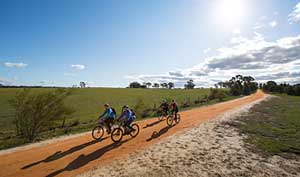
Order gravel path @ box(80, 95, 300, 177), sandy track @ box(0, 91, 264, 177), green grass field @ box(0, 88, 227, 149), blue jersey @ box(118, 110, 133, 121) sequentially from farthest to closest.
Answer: green grass field @ box(0, 88, 227, 149)
blue jersey @ box(118, 110, 133, 121)
sandy track @ box(0, 91, 264, 177)
gravel path @ box(80, 95, 300, 177)

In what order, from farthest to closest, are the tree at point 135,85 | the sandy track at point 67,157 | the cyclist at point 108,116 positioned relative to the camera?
the tree at point 135,85 < the cyclist at point 108,116 < the sandy track at point 67,157

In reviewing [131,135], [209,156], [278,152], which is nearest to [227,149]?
[209,156]

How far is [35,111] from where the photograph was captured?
17.5m

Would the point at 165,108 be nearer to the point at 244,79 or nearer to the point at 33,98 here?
the point at 33,98

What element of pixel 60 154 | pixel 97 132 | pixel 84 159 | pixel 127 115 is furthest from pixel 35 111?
pixel 84 159

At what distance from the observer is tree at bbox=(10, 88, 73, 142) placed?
56.3 ft

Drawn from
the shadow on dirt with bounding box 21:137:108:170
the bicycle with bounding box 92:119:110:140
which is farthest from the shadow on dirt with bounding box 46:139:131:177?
the bicycle with bounding box 92:119:110:140

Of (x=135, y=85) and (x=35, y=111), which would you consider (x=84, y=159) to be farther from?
(x=135, y=85)

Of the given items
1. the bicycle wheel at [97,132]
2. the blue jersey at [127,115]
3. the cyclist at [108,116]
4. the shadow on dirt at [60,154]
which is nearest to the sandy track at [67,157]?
the shadow on dirt at [60,154]

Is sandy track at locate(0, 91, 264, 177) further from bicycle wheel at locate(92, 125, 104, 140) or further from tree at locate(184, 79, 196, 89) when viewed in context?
tree at locate(184, 79, 196, 89)

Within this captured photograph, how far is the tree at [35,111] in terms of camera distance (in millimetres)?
17153

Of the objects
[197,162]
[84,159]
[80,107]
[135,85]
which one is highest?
[135,85]

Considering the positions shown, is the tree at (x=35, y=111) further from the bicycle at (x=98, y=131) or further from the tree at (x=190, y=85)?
the tree at (x=190, y=85)

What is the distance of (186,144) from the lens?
1245cm
